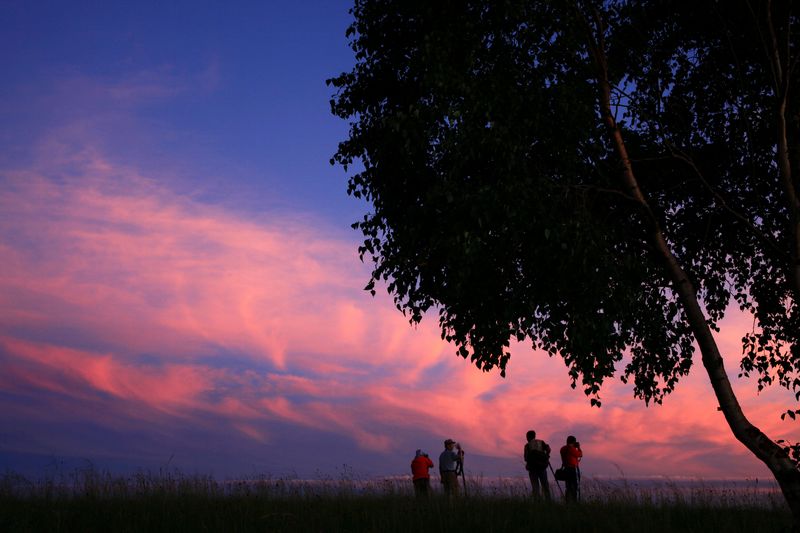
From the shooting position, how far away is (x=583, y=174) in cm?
1564

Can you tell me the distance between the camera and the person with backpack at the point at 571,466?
2153 cm

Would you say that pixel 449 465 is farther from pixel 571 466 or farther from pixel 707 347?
pixel 707 347

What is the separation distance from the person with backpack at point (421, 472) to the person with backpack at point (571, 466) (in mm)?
3841

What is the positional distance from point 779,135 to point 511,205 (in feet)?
20.4

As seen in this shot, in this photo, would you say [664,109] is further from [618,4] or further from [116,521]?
[116,521]

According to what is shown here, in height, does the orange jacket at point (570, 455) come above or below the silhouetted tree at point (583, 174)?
below

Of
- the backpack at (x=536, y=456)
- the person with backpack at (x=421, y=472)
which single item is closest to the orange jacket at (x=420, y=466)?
the person with backpack at (x=421, y=472)

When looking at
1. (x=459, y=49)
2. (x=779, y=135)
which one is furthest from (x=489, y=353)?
(x=779, y=135)

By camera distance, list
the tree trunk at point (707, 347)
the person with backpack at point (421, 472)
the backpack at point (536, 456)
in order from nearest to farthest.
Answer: the tree trunk at point (707, 347)
the person with backpack at point (421, 472)
the backpack at point (536, 456)

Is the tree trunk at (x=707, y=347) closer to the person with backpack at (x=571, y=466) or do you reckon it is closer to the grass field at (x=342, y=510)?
the grass field at (x=342, y=510)

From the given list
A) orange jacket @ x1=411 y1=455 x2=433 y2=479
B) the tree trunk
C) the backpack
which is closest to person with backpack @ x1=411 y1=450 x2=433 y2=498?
orange jacket @ x1=411 y1=455 x2=433 y2=479

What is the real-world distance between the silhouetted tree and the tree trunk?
0.03m

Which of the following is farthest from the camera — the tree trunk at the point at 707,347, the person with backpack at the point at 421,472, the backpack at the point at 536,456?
the backpack at the point at 536,456

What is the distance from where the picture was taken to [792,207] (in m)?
14.7
